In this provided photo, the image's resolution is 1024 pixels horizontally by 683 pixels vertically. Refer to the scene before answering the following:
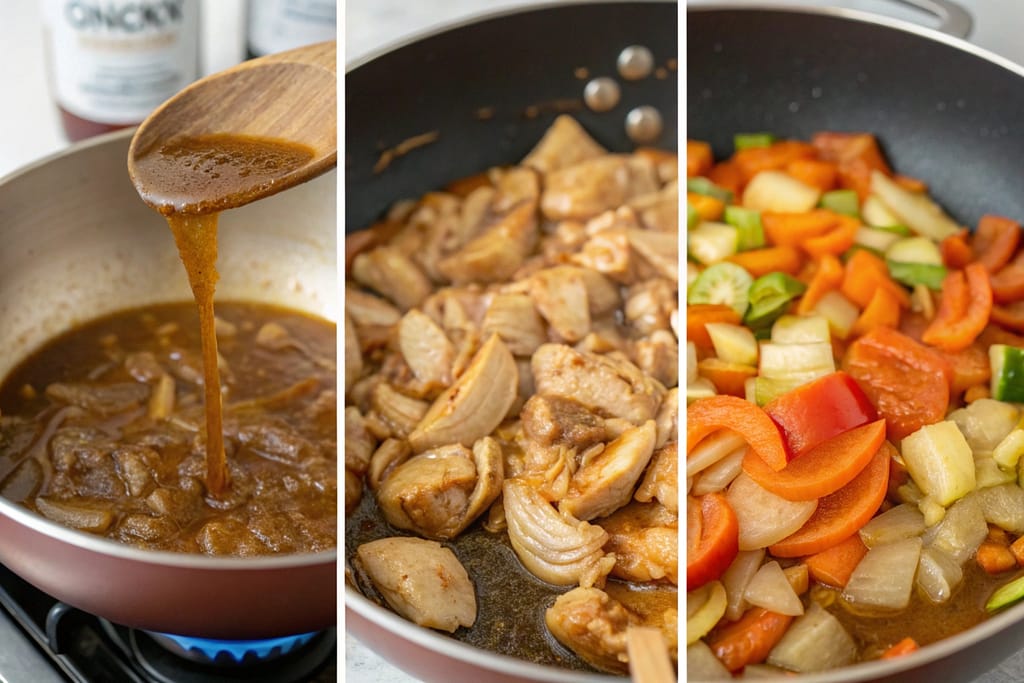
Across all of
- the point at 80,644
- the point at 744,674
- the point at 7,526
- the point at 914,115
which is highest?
the point at 914,115

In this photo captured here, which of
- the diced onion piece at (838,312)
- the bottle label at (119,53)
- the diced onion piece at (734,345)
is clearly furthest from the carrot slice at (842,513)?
the bottle label at (119,53)

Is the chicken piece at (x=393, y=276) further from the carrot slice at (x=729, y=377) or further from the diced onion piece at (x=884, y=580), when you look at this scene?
the diced onion piece at (x=884, y=580)

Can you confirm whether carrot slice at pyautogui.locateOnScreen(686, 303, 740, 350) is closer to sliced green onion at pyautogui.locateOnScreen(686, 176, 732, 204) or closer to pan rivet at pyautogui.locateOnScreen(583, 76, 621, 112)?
sliced green onion at pyautogui.locateOnScreen(686, 176, 732, 204)

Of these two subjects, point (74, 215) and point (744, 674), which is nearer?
point (744, 674)

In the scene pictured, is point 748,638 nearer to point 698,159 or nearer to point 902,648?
point 902,648

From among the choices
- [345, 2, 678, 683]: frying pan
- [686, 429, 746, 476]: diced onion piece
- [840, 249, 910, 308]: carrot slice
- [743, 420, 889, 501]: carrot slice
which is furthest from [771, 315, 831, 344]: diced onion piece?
[345, 2, 678, 683]: frying pan

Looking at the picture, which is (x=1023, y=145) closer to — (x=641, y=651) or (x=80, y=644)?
(x=641, y=651)

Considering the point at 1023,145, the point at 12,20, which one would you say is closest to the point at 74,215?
the point at 12,20

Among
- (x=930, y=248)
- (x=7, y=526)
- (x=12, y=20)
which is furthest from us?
(x=12, y=20)
